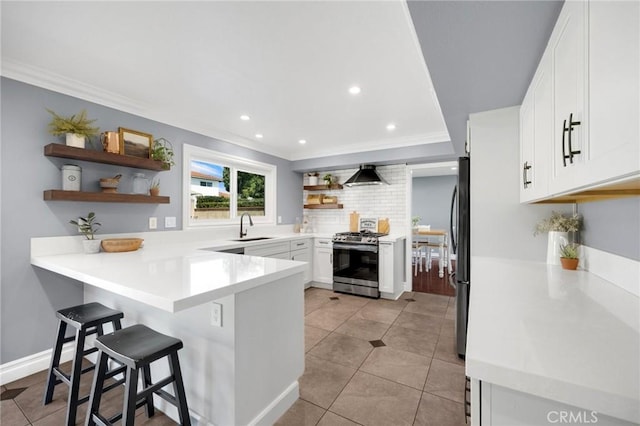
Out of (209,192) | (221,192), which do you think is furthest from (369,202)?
(209,192)

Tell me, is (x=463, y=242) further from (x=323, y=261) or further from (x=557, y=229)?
(x=323, y=261)

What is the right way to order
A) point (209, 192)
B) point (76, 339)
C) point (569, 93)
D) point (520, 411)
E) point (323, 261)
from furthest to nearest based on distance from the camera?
point (323, 261) < point (209, 192) < point (76, 339) < point (569, 93) < point (520, 411)

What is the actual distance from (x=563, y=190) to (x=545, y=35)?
0.73m

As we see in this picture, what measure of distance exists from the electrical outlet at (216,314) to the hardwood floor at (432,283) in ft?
11.9

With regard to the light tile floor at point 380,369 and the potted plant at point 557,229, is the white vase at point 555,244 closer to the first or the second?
the potted plant at point 557,229

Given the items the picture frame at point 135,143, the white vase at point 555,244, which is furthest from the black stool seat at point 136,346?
the white vase at point 555,244

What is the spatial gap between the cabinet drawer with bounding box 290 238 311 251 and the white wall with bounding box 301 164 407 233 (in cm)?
76

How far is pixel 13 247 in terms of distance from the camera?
2.00 metres

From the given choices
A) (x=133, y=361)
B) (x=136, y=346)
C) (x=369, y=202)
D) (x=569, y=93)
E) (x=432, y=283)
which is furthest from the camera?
(x=432, y=283)

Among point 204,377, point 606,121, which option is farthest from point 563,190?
point 204,377

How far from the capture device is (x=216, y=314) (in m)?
1.41

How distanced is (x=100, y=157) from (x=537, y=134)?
3145mm

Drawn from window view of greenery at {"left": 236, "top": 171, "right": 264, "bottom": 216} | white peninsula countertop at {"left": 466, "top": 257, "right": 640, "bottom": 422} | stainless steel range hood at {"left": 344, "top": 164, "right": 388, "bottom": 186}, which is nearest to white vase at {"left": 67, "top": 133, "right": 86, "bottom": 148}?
window view of greenery at {"left": 236, "top": 171, "right": 264, "bottom": 216}

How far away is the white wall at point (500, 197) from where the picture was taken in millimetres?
1955
